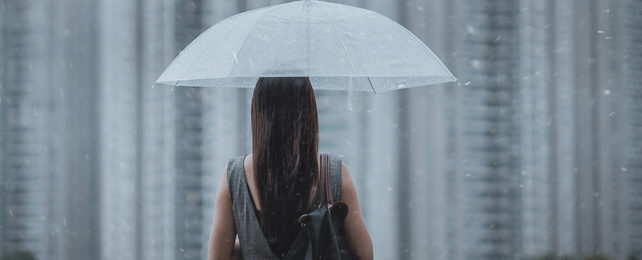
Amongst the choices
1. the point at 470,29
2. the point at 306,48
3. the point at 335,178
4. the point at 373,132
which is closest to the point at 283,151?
the point at 335,178

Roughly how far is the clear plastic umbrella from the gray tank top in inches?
10.9

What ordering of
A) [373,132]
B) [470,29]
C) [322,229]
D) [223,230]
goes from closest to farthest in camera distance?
1. [322,229]
2. [223,230]
3. [373,132]
4. [470,29]

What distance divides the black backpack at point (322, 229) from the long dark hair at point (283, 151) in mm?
36

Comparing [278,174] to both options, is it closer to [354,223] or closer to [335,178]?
[335,178]

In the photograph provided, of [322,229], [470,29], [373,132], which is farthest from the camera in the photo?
[470,29]

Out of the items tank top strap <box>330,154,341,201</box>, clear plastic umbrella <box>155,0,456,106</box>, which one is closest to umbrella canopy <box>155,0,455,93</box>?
clear plastic umbrella <box>155,0,456,106</box>

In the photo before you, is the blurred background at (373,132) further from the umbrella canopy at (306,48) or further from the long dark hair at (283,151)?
the long dark hair at (283,151)

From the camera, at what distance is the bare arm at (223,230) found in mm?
1985

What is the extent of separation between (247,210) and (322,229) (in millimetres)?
229

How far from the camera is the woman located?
1937 mm

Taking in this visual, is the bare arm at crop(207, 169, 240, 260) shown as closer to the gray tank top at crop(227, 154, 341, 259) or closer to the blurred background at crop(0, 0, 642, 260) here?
the gray tank top at crop(227, 154, 341, 259)

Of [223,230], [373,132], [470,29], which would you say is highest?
[470,29]

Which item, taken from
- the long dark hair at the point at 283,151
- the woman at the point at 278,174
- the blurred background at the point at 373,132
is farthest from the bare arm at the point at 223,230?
the blurred background at the point at 373,132

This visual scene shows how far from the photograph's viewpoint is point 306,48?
6.41 feet
